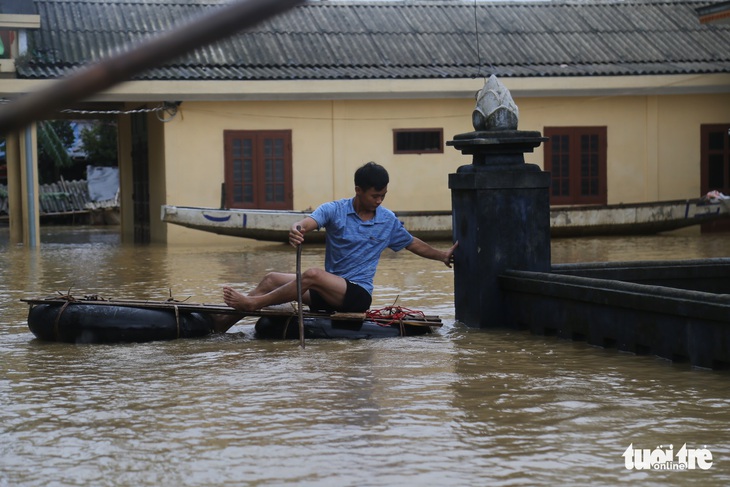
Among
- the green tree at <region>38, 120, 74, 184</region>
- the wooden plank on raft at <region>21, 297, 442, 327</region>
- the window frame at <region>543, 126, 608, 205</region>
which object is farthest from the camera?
the green tree at <region>38, 120, 74, 184</region>

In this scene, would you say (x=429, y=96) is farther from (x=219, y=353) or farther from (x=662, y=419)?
(x=662, y=419)

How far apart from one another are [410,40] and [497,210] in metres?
15.4

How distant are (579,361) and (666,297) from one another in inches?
28.9

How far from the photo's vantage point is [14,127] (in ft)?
5.99

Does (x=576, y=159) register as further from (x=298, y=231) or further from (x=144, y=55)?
(x=144, y=55)

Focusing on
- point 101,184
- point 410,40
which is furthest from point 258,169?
point 101,184

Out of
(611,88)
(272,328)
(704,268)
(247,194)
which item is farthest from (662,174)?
(272,328)

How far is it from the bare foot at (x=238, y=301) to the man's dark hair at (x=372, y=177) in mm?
1221

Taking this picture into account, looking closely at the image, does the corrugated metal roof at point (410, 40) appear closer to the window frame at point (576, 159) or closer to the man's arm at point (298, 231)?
the window frame at point (576, 159)

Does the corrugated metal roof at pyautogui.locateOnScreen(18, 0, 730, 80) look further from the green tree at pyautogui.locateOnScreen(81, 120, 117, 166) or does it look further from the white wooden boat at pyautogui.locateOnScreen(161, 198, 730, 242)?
the green tree at pyautogui.locateOnScreen(81, 120, 117, 166)

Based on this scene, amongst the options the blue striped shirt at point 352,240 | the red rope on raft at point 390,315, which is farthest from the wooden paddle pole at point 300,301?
the red rope on raft at point 390,315

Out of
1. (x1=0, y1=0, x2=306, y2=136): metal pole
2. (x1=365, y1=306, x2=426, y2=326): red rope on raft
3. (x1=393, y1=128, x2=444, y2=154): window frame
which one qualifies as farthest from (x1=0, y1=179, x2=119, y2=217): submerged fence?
(x1=0, y1=0, x2=306, y2=136): metal pole

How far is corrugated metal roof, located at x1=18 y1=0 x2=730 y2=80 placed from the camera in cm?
2206

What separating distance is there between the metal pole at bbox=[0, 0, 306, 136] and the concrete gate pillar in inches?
289
